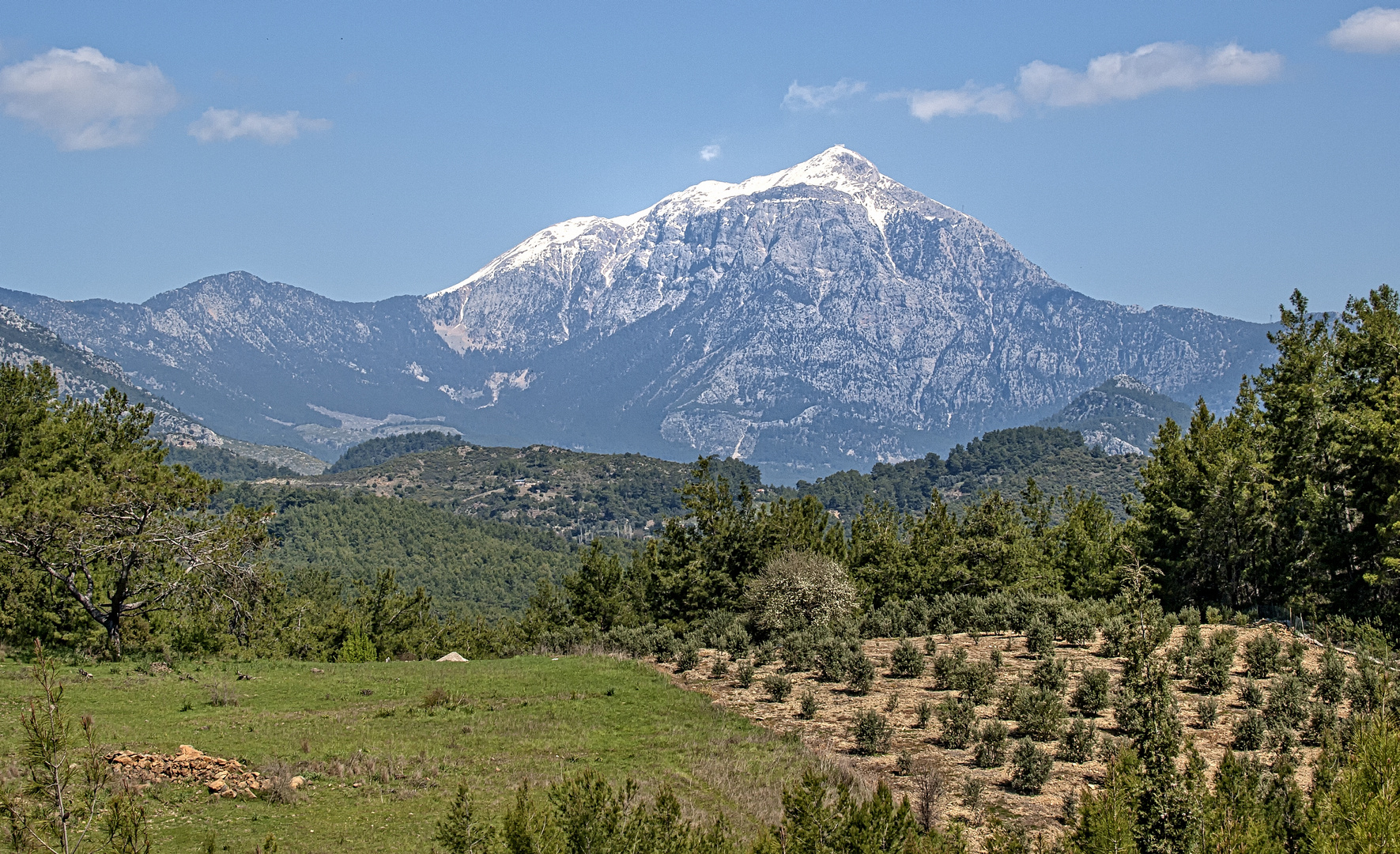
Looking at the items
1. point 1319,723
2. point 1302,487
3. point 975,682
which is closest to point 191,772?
point 975,682

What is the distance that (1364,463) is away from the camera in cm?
3406

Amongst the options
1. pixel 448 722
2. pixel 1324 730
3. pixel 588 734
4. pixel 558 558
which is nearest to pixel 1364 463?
pixel 1324 730

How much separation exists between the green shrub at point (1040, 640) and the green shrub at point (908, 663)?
3426 millimetres

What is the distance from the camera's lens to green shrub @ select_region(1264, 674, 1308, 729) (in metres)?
19.9

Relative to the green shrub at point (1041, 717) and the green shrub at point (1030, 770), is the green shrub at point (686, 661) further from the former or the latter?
the green shrub at point (1030, 770)

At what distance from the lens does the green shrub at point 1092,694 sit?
22438mm

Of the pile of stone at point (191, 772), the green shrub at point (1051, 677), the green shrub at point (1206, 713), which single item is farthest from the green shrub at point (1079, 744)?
the pile of stone at point (191, 772)

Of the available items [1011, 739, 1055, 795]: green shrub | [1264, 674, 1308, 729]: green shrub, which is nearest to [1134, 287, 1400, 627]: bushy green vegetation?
[1264, 674, 1308, 729]: green shrub

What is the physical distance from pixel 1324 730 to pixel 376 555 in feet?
548

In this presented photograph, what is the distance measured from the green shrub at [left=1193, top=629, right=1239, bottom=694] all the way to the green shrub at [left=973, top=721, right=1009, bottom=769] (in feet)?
20.1

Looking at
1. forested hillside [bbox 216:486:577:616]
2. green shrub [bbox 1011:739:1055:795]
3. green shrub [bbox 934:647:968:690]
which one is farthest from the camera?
forested hillside [bbox 216:486:577:616]

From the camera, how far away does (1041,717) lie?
835 inches

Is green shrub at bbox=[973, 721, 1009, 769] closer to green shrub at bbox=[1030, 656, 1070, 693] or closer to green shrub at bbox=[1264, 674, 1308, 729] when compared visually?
green shrub at bbox=[1030, 656, 1070, 693]

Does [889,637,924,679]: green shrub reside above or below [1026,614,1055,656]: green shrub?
below
